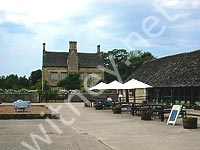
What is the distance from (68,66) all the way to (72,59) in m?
1.97

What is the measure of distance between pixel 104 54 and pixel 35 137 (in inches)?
3578

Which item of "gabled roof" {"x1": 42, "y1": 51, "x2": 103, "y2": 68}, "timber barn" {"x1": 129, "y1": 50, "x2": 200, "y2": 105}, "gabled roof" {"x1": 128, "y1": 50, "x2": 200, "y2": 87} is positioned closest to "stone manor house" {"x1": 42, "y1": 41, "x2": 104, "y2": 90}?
"gabled roof" {"x1": 42, "y1": 51, "x2": 103, "y2": 68}

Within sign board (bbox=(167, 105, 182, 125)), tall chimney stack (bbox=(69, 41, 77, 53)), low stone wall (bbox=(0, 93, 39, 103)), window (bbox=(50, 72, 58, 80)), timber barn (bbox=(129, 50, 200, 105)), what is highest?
tall chimney stack (bbox=(69, 41, 77, 53))

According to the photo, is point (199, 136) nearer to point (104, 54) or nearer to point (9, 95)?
point (9, 95)

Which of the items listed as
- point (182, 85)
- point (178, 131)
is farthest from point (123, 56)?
point (178, 131)

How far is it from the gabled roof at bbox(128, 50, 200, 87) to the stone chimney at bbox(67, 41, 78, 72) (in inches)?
1396

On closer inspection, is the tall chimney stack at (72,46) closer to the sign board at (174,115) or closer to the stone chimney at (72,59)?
the stone chimney at (72,59)

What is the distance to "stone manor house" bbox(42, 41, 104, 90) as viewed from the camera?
81.1m

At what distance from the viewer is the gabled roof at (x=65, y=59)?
82812 millimetres

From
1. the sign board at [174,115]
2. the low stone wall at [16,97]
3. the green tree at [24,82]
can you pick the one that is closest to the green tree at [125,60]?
the green tree at [24,82]

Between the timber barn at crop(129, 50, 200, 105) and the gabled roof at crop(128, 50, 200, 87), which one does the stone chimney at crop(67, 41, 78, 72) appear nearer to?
the gabled roof at crop(128, 50, 200, 87)

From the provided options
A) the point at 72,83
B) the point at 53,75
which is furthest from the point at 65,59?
the point at 72,83

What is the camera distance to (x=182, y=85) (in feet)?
111

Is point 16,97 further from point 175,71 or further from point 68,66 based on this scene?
point 68,66
